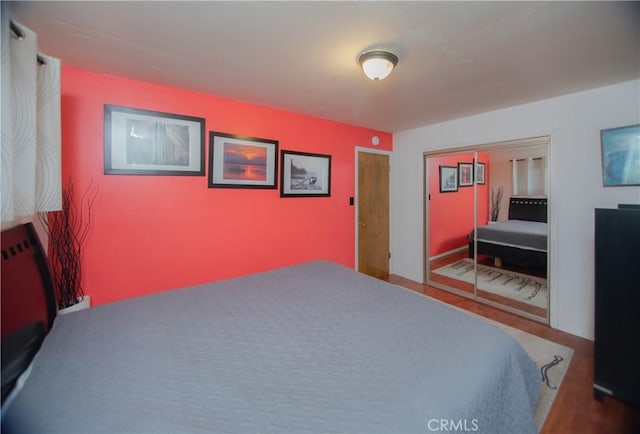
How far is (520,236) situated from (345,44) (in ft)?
10.5

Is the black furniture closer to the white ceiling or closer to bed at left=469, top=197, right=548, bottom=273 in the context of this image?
the white ceiling

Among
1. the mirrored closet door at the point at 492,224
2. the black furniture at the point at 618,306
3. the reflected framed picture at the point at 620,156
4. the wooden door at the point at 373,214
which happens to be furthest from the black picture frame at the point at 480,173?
the black furniture at the point at 618,306

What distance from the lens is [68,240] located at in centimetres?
201

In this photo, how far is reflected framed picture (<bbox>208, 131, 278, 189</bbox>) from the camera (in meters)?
2.65

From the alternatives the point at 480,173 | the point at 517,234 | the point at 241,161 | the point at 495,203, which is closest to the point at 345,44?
the point at 241,161

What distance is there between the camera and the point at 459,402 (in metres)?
0.91

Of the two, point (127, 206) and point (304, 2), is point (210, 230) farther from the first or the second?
point (304, 2)

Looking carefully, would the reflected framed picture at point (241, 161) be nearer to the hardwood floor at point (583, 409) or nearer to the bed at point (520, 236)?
the bed at point (520, 236)

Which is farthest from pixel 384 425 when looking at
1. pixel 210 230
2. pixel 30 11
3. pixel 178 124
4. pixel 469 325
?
pixel 178 124

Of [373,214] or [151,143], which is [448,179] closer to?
[373,214]

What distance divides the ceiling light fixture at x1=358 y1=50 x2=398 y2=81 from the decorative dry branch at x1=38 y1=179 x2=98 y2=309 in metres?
2.34

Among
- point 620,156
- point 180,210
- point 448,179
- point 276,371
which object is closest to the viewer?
point 276,371

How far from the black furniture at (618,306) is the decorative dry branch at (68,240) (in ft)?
12.5

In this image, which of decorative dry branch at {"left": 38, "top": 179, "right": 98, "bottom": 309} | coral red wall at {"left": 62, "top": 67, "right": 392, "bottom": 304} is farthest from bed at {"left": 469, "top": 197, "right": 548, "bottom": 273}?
decorative dry branch at {"left": 38, "top": 179, "right": 98, "bottom": 309}
